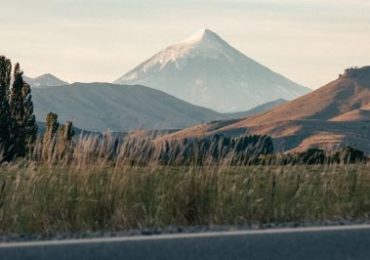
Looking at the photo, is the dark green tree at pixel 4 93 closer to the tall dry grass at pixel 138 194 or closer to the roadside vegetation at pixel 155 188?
the roadside vegetation at pixel 155 188

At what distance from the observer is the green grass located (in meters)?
7.54

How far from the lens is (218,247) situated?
5.12 meters

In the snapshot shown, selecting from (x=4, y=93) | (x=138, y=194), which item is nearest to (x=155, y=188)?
(x=138, y=194)

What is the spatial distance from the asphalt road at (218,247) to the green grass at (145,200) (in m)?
2.22

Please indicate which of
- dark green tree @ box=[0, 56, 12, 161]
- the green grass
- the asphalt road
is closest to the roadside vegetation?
the green grass

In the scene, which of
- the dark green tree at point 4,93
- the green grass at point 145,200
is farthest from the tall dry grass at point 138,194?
the dark green tree at point 4,93

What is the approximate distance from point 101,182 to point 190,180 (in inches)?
35.1

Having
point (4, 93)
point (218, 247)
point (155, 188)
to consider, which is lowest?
point (218, 247)

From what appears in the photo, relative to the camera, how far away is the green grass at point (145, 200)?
7.54 metres

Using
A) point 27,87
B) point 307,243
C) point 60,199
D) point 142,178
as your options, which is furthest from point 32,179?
point 27,87

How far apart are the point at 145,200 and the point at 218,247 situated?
315 centimetres

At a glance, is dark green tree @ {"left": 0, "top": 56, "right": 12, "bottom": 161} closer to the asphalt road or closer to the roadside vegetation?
the roadside vegetation

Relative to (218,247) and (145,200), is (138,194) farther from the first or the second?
(218,247)

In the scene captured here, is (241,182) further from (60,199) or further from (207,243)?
(207,243)
